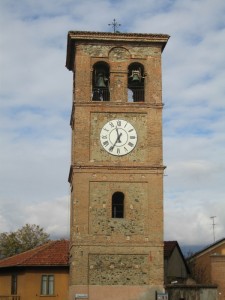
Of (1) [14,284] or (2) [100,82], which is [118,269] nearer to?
(1) [14,284]

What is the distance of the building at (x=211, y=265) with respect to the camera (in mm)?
34906

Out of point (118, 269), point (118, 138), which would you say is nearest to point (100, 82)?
point (118, 138)

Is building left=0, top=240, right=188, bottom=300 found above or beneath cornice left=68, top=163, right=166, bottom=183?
beneath

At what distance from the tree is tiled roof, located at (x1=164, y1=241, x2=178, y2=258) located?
21.5m

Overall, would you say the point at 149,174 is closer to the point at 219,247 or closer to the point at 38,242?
the point at 219,247

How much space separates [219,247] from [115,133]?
45.5ft

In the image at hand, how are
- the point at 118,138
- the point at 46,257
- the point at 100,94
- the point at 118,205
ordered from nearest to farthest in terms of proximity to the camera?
the point at 118,205 → the point at 118,138 → the point at 100,94 → the point at 46,257

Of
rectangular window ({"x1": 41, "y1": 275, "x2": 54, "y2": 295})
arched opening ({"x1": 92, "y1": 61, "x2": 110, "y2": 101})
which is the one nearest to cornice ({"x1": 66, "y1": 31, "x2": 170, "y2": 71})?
arched opening ({"x1": 92, "y1": 61, "x2": 110, "y2": 101})

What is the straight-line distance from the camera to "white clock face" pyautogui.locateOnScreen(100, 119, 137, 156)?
29391 millimetres

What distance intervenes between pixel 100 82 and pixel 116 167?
181 inches

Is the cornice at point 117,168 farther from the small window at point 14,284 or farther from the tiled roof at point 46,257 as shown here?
the small window at point 14,284

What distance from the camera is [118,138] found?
29.4 metres

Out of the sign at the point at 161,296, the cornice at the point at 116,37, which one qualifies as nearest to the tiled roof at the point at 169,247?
the sign at the point at 161,296

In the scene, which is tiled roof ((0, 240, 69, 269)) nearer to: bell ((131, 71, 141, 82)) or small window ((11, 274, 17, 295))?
small window ((11, 274, 17, 295))
